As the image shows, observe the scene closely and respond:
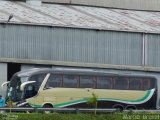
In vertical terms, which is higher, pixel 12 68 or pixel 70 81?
pixel 12 68

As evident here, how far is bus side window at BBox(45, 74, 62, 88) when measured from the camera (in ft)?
142

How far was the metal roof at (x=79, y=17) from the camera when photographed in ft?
178

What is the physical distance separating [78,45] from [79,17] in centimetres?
350

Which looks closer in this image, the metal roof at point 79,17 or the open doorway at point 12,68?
the open doorway at point 12,68

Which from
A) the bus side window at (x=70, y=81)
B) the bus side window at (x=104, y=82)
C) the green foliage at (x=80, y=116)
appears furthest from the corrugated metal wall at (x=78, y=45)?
the green foliage at (x=80, y=116)

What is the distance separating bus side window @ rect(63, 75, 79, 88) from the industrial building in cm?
871

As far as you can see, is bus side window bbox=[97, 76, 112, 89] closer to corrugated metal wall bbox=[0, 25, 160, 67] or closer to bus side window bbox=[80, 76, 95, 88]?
bus side window bbox=[80, 76, 95, 88]

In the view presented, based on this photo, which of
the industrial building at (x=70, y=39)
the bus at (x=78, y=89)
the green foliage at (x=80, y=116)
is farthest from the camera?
the industrial building at (x=70, y=39)

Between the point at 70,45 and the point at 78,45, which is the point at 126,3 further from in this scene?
the point at 70,45

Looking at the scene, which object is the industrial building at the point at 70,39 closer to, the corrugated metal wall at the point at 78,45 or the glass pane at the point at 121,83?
the corrugated metal wall at the point at 78,45

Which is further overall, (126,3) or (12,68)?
(126,3)

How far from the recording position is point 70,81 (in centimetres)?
4391

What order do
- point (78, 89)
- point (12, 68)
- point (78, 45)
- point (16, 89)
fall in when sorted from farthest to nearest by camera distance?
1. point (78, 45)
2. point (12, 68)
3. point (16, 89)
4. point (78, 89)

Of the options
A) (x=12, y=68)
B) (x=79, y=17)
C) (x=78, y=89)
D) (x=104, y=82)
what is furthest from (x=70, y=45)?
(x=78, y=89)
